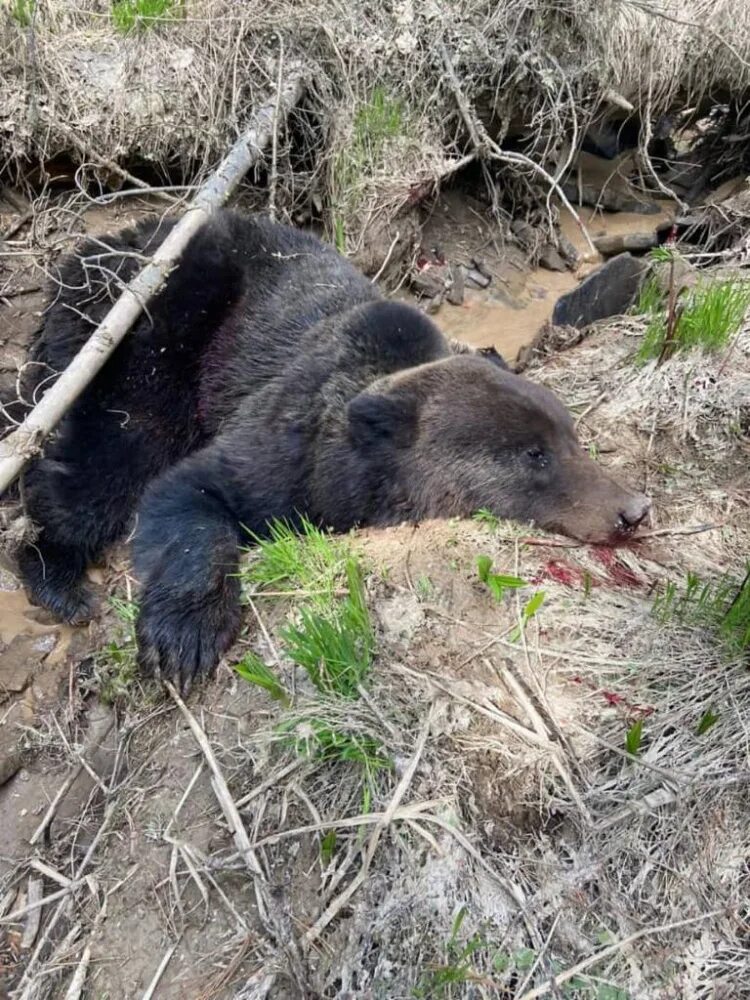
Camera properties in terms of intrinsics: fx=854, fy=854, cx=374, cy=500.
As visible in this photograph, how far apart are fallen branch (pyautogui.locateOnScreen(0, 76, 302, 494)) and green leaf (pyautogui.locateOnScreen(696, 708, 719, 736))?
2.47 meters

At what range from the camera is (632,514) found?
3246mm

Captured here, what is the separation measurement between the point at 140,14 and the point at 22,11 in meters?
0.78

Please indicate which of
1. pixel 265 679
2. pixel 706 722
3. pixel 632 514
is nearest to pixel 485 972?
pixel 706 722

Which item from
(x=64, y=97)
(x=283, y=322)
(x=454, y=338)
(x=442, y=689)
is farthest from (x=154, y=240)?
(x=442, y=689)

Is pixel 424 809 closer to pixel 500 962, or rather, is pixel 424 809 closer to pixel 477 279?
pixel 500 962

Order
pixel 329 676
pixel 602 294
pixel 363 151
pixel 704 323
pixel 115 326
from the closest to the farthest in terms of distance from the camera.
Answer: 1. pixel 329 676
2. pixel 115 326
3. pixel 704 323
4. pixel 602 294
5. pixel 363 151

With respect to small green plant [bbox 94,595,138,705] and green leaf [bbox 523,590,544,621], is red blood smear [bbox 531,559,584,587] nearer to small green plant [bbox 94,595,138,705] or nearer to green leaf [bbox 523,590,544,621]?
green leaf [bbox 523,590,544,621]

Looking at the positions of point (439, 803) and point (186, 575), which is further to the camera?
point (186, 575)

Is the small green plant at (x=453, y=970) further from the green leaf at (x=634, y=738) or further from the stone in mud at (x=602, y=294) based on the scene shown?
the stone in mud at (x=602, y=294)

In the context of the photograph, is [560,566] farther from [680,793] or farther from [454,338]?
[454,338]

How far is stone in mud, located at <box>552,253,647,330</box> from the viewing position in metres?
5.35

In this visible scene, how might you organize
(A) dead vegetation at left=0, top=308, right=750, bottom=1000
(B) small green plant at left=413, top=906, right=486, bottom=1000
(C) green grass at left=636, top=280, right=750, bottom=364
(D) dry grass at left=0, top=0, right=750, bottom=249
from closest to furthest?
(B) small green plant at left=413, top=906, right=486, bottom=1000
(A) dead vegetation at left=0, top=308, right=750, bottom=1000
(C) green grass at left=636, top=280, right=750, bottom=364
(D) dry grass at left=0, top=0, right=750, bottom=249

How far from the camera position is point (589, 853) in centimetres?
216

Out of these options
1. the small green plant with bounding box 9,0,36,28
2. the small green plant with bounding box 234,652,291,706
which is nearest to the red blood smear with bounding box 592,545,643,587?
the small green plant with bounding box 234,652,291,706
